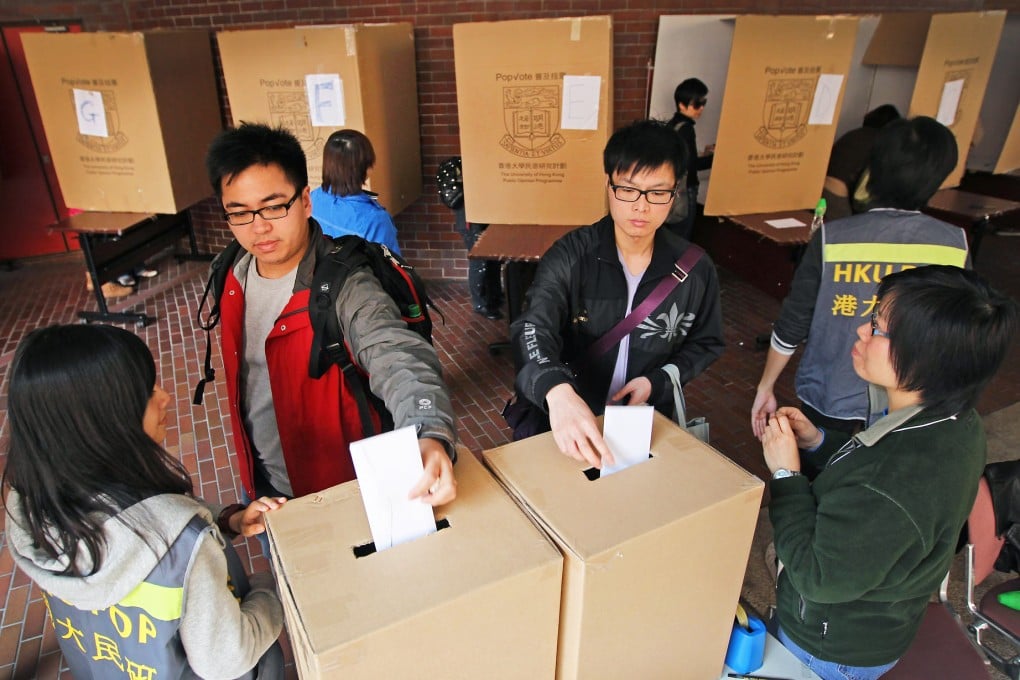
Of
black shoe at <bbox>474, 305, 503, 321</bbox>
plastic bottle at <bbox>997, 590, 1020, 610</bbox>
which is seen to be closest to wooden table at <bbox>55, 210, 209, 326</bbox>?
black shoe at <bbox>474, 305, 503, 321</bbox>

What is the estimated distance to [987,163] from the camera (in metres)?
5.70

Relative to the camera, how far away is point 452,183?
4.11m

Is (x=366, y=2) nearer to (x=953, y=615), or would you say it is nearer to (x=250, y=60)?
(x=250, y=60)

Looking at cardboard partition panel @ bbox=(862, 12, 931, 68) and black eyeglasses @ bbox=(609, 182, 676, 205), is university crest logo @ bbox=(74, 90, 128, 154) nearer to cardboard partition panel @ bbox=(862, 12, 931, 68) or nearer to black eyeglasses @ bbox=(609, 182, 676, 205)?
black eyeglasses @ bbox=(609, 182, 676, 205)

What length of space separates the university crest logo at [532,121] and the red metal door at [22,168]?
14.1 feet

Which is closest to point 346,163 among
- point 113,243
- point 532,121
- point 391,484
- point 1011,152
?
point 532,121

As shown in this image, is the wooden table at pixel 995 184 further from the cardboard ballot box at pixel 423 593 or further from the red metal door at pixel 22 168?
the red metal door at pixel 22 168

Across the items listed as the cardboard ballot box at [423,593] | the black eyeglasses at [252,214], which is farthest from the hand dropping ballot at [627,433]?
the black eyeglasses at [252,214]

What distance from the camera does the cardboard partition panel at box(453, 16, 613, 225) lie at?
10.8 ft

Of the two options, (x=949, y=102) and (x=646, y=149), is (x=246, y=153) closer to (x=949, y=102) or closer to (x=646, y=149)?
(x=646, y=149)

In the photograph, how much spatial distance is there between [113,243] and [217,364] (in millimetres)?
1539

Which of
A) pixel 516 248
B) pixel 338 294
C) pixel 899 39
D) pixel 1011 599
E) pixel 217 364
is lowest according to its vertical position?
pixel 217 364

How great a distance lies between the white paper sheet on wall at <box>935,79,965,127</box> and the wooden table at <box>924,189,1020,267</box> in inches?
21.5

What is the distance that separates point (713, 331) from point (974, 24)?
13.5 feet
